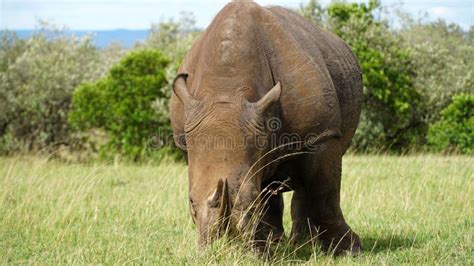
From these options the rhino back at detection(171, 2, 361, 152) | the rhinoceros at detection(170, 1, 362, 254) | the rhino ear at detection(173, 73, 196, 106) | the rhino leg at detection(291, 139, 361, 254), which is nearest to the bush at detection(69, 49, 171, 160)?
the rhino leg at detection(291, 139, 361, 254)

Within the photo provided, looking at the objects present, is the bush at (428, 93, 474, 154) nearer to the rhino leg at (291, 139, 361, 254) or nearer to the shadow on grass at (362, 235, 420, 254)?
the shadow on grass at (362, 235, 420, 254)

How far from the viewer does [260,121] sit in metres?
Result: 6.99

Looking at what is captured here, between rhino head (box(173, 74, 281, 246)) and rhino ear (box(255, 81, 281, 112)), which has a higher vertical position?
rhino ear (box(255, 81, 281, 112))

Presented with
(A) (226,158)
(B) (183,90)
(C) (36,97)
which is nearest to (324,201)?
(A) (226,158)

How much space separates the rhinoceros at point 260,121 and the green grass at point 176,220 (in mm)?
356

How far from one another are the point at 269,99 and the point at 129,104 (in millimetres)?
15283

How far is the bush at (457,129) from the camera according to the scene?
71.4 feet

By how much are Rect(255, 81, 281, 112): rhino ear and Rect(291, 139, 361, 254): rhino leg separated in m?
1.03

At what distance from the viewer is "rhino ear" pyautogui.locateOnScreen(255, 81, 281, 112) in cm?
699

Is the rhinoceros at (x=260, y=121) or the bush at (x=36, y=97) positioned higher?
the rhinoceros at (x=260, y=121)

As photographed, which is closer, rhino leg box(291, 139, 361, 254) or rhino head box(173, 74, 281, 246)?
rhino head box(173, 74, 281, 246)

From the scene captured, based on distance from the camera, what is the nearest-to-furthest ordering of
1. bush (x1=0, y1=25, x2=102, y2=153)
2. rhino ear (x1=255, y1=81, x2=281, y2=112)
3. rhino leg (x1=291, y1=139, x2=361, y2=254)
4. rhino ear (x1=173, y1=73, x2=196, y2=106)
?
rhino ear (x1=255, y1=81, x2=281, y2=112), rhino ear (x1=173, y1=73, x2=196, y2=106), rhino leg (x1=291, y1=139, x2=361, y2=254), bush (x1=0, y1=25, x2=102, y2=153)

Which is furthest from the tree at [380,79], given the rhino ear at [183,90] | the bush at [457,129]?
the rhino ear at [183,90]

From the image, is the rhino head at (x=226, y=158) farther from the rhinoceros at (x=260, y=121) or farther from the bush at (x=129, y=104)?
the bush at (x=129, y=104)
